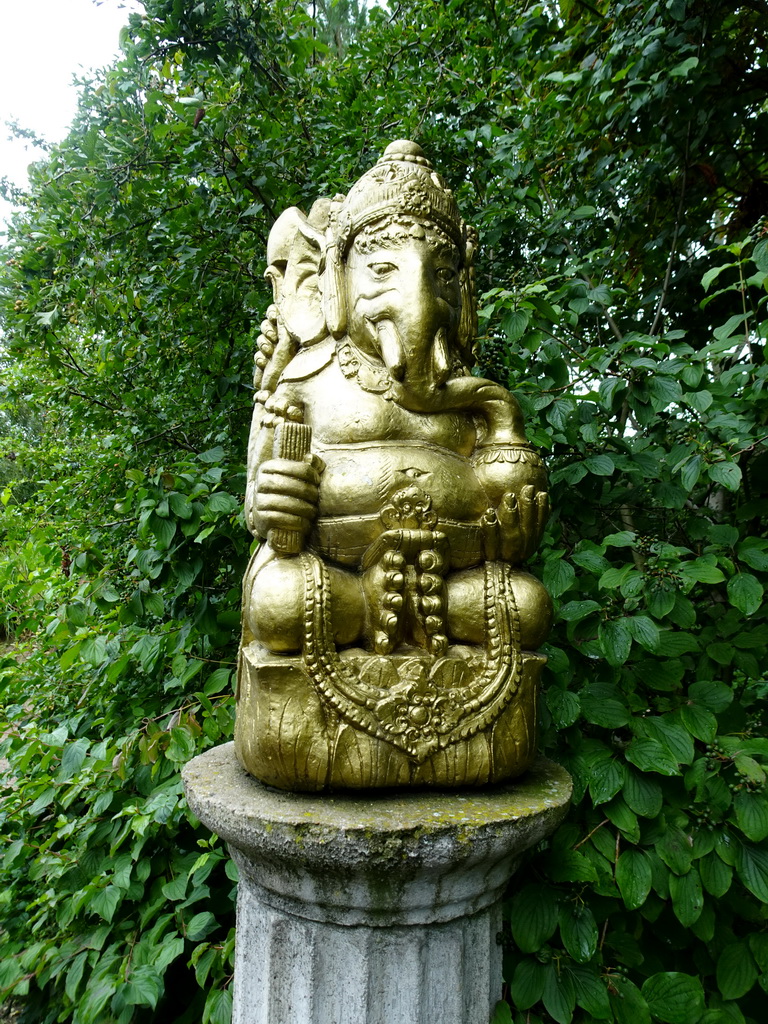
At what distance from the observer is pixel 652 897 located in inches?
76.0

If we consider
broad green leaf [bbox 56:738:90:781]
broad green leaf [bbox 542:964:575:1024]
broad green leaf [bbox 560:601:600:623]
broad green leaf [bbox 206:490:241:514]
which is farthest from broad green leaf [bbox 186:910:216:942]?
broad green leaf [bbox 560:601:600:623]

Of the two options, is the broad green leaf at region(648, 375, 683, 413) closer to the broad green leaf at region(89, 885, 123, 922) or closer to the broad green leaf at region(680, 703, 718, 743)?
the broad green leaf at region(680, 703, 718, 743)

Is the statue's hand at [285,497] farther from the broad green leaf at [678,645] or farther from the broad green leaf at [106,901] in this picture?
the broad green leaf at [106,901]

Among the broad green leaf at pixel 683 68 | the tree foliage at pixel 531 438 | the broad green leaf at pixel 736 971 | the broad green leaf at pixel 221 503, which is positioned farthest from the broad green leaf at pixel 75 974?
the broad green leaf at pixel 683 68

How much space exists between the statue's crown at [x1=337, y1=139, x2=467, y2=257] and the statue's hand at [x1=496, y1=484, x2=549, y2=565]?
3.02 ft

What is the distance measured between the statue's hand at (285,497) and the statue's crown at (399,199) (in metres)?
0.87

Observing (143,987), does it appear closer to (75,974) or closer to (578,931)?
(75,974)

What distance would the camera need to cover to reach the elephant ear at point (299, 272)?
7.41 ft

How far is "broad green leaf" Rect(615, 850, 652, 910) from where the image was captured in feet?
5.84

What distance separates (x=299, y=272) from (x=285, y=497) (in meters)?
1.10

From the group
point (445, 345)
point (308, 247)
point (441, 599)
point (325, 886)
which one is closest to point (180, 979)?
point (325, 886)

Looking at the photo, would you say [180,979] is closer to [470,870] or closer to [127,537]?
[470,870]

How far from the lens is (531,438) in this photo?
2.47 m

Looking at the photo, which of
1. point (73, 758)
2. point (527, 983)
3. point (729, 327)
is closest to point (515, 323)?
point (729, 327)
